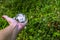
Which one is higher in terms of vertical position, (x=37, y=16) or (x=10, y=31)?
(x=10, y=31)

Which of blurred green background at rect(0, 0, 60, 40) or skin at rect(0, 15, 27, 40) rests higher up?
skin at rect(0, 15, 27, 40)

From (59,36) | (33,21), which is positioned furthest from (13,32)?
(33,21)

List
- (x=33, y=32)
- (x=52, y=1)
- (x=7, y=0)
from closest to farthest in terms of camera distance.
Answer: (x=33, y=32) → (x=52, y=1) → (x=7, y=0)

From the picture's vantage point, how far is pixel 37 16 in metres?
3.36

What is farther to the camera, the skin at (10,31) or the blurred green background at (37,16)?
the blurred green background at (37,16)

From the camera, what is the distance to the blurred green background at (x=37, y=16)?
305 cm

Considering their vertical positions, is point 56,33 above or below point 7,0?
below

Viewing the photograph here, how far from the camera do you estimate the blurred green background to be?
3.05 metres

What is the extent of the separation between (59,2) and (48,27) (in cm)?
47

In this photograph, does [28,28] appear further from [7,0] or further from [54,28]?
[7,0]

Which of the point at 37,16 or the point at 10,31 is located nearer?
the point at 10,31

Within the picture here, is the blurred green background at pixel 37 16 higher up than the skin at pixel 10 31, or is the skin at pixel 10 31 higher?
the skin at pixel 10 31

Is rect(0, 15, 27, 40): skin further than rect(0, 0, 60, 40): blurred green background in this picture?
No

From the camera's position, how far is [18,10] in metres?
3.57
